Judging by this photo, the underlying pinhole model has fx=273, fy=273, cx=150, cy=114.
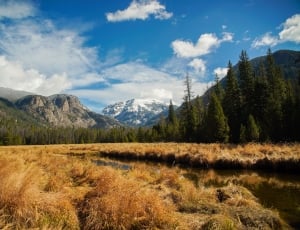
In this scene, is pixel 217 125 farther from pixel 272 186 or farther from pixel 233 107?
pixel 272 186

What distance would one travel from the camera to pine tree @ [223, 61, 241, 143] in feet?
153

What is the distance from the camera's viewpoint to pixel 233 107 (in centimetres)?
4953

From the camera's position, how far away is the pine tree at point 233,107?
4675 centimetres

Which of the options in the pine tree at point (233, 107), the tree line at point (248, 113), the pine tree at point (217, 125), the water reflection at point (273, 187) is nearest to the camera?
the water reflection at point (273, 187)

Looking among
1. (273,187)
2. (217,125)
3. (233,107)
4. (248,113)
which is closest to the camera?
(273,187)

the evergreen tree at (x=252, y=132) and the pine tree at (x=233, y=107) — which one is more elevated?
the pine tree at (x=233, y=107)

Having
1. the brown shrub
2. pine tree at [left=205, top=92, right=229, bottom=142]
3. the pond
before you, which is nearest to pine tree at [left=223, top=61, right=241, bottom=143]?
pine tree at [left=205, top=92, right=229, bottom=142]

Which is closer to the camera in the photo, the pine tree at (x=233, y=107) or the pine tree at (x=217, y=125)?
the pine tree at (x=217, y=125)

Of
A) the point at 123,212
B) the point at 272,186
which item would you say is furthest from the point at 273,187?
the point at 123,212

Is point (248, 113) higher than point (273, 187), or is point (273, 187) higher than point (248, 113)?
point (248, 113)

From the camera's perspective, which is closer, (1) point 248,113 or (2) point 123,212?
Result: (2) point 123,212

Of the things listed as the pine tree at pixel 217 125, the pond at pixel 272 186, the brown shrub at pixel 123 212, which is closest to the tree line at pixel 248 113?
the pine tree at pixel 217 125

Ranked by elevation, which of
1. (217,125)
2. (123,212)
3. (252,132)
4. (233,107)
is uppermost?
(233,107)

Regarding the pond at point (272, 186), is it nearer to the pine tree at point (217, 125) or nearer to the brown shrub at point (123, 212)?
the brown shrub at point (123, 212)
